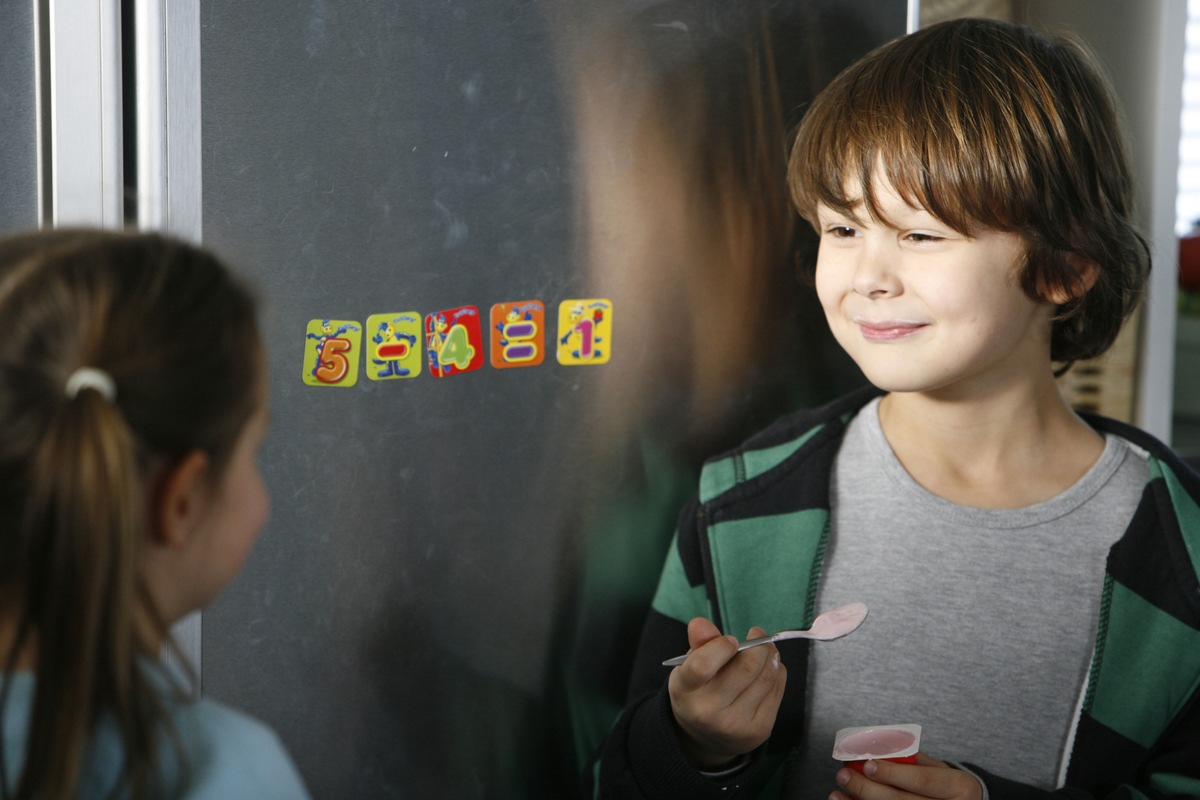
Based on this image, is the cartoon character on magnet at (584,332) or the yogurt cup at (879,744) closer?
the yogurt cup at (879,744)

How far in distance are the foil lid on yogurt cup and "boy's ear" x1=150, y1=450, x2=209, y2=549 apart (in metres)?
0.56

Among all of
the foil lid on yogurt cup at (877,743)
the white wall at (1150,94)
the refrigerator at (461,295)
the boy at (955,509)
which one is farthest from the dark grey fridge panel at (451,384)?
the white wall at (1150,94)

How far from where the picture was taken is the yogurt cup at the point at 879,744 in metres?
0.93

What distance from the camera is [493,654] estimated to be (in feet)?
3.61

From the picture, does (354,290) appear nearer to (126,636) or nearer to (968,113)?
(126,636)

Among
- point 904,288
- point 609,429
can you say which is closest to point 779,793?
point 609,429

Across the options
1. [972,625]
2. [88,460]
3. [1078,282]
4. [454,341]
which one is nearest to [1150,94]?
[1078,282]

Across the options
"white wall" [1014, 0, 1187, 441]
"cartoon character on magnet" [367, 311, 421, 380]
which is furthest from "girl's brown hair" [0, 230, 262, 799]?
"white wall" [1014, 0, 1187, 441]

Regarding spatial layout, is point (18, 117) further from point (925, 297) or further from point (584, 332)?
point (925, 297)

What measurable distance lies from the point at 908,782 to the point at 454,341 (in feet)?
1.80

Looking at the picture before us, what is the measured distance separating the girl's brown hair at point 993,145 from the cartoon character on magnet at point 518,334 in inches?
11.9

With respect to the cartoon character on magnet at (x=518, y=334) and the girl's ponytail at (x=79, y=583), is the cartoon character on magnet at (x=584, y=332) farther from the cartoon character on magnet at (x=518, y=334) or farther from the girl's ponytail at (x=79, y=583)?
the girl's ponytail at (x=79, y=583)

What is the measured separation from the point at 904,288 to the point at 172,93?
0.65m

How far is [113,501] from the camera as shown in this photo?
578 mm
